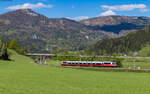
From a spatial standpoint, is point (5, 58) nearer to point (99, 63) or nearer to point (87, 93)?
point (99, 63)

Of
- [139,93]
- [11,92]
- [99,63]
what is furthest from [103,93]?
[99,63]

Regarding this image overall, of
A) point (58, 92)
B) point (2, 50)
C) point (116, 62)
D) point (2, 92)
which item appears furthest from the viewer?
point (2, 50)

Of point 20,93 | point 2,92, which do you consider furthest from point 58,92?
point 2,92

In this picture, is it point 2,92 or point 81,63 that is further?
point 81,63

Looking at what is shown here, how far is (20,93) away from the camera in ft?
78.3

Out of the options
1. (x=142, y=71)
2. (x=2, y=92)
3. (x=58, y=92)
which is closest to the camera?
(x=2, y=92)

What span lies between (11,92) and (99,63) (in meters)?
106

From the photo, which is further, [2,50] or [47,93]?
[2,50]

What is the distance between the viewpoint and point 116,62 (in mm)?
127500

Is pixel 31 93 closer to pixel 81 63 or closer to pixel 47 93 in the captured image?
pixel 47 93

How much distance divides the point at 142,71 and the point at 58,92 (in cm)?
6519

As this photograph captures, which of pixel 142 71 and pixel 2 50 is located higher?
pixel 2 50

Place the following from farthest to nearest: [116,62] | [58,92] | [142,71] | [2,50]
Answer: [2,50] → [116,62] → [142,71] → [58,92]

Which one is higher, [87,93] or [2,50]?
[2,50]
